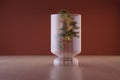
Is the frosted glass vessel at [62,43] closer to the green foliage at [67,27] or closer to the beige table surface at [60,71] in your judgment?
the green foliage at [67,27]

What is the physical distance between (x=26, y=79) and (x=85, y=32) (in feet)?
11.5

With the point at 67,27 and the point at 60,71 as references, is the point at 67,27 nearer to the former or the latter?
the point at 67,27

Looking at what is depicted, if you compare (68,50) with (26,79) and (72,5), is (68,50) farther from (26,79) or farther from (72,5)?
(72,5)


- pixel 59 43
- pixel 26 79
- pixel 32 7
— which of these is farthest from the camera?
pixel 32 7

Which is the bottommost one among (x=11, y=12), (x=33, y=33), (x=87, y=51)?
(x=87, y=51)

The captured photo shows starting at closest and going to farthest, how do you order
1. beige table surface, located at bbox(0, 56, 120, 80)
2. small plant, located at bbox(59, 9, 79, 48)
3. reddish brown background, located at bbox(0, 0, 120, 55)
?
beige table surface, located at bbox(0, 56, 120, 80) < small plant, located at bbox(59, 9, 79, 48) < reddish brown background, located at bbox(0, 0, 120, 55)

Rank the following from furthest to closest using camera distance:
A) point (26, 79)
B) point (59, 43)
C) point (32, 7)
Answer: point (32, 7) < point (59, 43) < point (26, 79)

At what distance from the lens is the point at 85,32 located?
598 cm

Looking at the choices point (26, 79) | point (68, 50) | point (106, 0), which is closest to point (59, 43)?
point (68, 50)

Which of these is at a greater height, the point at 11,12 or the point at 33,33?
the point at 11,12

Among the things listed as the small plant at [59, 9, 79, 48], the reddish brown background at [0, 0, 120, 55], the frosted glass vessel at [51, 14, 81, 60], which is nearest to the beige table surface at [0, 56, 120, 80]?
the frosted glass vessel at [51, 14, 81, 60]

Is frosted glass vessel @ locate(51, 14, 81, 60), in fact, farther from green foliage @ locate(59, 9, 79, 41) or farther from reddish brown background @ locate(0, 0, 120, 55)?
reddish brown background @ locate(0, 0, 120, 55)

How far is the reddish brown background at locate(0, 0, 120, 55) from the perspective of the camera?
5930 millimetres

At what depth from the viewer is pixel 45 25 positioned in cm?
595
